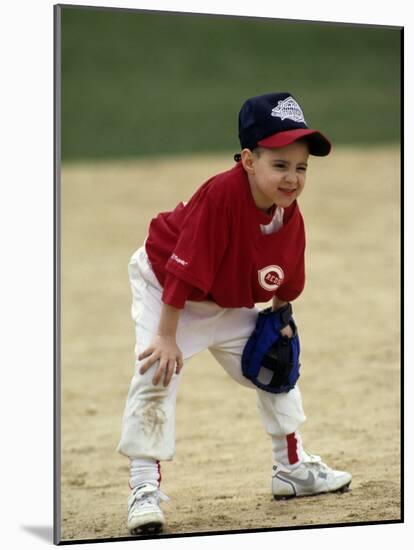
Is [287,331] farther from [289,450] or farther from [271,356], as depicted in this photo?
[289,450]

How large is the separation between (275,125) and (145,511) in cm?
125

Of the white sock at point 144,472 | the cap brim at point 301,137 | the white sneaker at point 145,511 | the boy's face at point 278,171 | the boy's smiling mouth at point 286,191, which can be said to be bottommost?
the white sneaker at point 145,511

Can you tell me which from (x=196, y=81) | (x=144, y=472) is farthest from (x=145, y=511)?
(x=196, y=81)

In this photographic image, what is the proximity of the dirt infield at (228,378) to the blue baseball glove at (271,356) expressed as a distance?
439mm

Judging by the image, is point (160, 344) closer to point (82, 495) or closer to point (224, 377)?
point (82, 495)

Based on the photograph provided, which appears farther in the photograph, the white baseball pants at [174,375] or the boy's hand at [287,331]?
the boy's hand at [287,331]

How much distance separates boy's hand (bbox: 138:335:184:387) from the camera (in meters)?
3.74

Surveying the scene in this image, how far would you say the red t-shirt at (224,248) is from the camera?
3.68 metres

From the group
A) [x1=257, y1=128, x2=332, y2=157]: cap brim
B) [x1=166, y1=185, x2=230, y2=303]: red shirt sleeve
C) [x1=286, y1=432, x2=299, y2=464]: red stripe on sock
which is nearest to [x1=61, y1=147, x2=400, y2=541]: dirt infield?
[x1=286, y1=432, x2=299, y2=464]: red stripe on sock

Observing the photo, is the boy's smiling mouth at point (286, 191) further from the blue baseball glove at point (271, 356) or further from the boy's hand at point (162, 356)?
the boy's hand at point (162, 356)

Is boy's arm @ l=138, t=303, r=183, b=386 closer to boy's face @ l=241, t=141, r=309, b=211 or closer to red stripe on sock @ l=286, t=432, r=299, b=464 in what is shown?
boy's face @ l=241, t=141, r=309, b=211

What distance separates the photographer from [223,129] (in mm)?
12602

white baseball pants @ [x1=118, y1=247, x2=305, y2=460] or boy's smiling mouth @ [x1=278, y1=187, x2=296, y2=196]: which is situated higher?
boy's smiling mouth @ [x1=278, y1=187, x2=296, y2=196]

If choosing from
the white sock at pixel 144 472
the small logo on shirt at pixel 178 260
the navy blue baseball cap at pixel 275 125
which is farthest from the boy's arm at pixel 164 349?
the navy blue baseball cap at pixel 275 125
